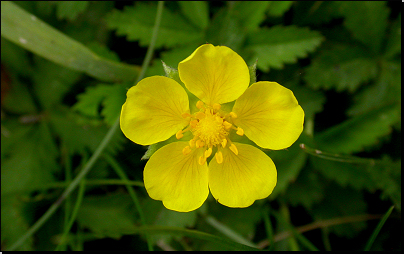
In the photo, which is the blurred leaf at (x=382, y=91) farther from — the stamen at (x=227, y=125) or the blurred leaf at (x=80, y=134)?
the blurred leaf at (x=80, y=134)

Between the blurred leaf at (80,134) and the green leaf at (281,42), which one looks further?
the blurred leaf at (80,134)

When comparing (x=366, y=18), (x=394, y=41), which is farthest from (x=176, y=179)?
(x=394, y=41)

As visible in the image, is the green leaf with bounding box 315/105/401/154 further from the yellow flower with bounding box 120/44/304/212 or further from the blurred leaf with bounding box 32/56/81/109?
the blurred leaf with bounding box 32/56/81/109

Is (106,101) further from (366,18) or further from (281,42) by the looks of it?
(366,18)

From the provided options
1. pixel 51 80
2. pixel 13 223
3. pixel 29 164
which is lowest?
pixel 13 223

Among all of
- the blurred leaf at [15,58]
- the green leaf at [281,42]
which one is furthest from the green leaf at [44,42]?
the green leaf at [281,42]

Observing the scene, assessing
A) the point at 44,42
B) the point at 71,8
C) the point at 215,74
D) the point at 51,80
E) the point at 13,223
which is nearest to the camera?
the point at 215,74
